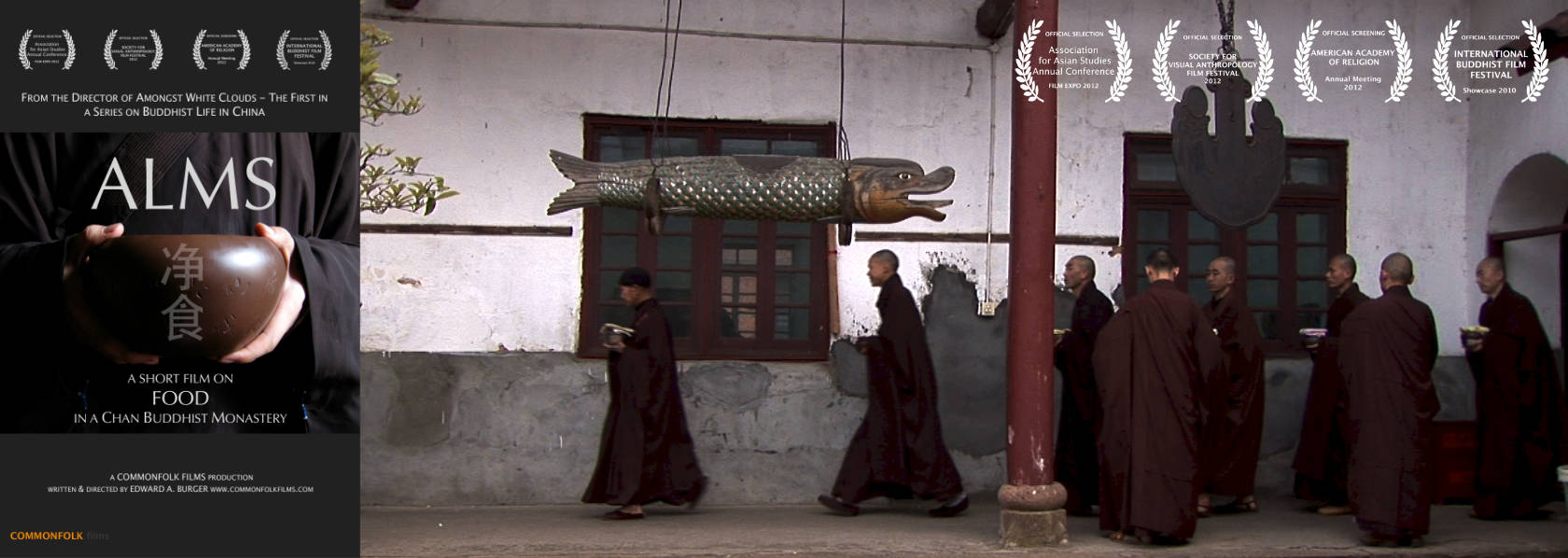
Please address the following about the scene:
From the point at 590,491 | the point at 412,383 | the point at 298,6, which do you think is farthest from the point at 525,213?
the point at 298,6

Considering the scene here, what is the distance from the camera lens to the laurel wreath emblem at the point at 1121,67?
909cm

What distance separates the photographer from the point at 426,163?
28.0ft

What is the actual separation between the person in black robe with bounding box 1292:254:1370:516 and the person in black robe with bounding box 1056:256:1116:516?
1265mm

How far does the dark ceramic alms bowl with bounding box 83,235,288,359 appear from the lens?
400cm

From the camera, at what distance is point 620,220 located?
881 cm

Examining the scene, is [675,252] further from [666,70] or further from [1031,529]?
[1031,529]

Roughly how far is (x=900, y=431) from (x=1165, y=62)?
3.03m

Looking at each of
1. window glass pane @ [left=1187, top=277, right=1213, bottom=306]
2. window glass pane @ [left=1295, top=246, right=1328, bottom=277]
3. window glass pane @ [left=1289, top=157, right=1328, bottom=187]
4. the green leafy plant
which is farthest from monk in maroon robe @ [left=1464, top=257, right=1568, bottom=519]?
the green leafy plant

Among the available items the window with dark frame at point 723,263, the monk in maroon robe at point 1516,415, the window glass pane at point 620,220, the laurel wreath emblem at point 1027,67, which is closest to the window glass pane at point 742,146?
the window with dark frame at point 723,263

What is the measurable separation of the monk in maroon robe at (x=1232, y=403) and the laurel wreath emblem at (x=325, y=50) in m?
5.29

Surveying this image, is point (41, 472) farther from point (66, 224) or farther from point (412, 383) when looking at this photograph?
point (412, 383)

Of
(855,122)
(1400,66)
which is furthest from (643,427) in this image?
(1400,66)

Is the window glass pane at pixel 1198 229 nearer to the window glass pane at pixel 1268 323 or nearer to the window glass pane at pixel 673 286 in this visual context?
the window glass pane at pixel 1268 323

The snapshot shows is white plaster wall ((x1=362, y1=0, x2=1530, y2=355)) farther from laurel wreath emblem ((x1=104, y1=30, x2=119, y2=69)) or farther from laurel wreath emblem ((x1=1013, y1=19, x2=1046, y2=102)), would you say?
laurel wreath emblem ((x1=104, y1=30, x2=119, y2=69))
